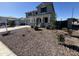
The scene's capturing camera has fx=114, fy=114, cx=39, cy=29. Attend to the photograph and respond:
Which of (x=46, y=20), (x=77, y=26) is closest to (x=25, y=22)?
(x=46, y=20)

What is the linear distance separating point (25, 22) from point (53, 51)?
56.5 feet

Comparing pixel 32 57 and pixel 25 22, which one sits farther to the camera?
pixel 25 22

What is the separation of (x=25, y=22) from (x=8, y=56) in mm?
17355

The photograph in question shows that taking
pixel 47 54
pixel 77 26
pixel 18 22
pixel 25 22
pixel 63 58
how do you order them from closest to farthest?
pixel 63 58 < pixel 47 54 < pixel 77 26 < pixel 25 22 < pixel 18 22

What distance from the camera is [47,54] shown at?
4422 mm

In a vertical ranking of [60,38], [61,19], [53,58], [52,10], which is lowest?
[53,58]

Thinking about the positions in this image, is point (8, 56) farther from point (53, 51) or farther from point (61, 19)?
point (61, 19)

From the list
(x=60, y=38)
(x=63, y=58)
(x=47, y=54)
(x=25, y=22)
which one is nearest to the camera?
(x=63, y=58)

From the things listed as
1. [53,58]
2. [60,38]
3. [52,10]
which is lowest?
[53,58]

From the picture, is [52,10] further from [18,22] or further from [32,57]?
[32,57]

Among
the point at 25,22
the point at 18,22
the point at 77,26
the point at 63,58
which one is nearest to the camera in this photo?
the point at 63,58

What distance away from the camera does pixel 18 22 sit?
2338cm

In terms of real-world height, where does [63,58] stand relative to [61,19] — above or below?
below

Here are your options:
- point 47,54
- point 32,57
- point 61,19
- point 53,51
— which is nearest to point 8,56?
point 32,57
